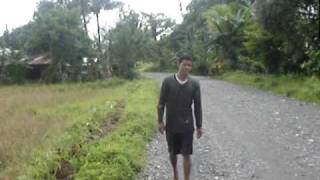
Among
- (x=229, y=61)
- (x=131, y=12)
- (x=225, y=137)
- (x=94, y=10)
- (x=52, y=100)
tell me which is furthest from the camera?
(x=94, y=10)


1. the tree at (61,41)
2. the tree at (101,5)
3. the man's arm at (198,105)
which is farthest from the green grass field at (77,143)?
the tree at (101,5)

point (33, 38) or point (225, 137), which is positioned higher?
point (33, 38)

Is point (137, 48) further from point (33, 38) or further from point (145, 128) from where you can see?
point (145, 128)

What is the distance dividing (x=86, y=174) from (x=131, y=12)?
3997cm

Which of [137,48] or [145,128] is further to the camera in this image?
[137,48]

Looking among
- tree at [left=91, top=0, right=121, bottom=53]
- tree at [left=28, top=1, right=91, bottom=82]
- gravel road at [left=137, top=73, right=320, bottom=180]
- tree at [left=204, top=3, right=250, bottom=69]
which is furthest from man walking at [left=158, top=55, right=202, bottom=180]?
tree at [left=91, top=0, right=121, bottom=53]

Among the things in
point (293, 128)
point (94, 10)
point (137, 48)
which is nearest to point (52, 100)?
point (293, 128)

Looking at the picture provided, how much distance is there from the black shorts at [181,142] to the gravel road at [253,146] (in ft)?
3.35

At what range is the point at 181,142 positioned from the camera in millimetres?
7516

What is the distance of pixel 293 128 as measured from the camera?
12820 millimetres

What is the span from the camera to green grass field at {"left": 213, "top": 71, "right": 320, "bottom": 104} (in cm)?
1898

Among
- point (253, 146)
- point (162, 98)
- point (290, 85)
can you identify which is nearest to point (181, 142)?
point (162, 98)

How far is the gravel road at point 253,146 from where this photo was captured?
28.3 feet

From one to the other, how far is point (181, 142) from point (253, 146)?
3.73m
